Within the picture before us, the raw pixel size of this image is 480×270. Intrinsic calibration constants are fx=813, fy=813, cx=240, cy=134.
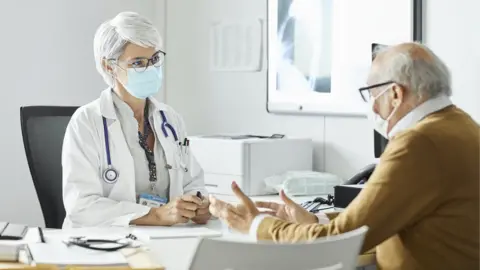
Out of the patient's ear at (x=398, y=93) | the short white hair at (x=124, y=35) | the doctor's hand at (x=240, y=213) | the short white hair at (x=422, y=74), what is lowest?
the doctor's hand at (x=240, y=213)

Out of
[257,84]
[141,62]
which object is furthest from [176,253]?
[257,84]

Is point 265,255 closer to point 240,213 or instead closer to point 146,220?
point 240,213

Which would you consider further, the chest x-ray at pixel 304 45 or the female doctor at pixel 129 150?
the chest x-ray at pixel 304 45

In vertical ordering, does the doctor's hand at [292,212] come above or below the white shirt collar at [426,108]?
below


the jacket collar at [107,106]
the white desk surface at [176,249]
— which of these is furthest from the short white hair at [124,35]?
the white desk surface at [176,249]

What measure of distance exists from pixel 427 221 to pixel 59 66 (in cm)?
292

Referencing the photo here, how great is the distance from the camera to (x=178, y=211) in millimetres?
2789

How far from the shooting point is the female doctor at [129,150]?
285 cm

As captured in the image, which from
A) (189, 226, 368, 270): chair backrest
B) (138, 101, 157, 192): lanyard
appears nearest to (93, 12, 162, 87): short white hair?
(138, 101, 157, 192): lanyard

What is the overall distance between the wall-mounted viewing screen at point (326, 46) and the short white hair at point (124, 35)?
44.2 inches

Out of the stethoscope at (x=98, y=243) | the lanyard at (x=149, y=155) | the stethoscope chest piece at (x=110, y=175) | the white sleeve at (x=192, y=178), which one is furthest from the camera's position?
the white sleeve at (x=192, y=178)

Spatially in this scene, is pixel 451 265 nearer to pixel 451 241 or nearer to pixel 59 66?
pixel 451 241

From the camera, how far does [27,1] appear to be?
14.6 feet

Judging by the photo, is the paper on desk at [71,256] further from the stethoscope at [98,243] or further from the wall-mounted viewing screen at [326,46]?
the wall-mounted viewing screen at [326,46]
